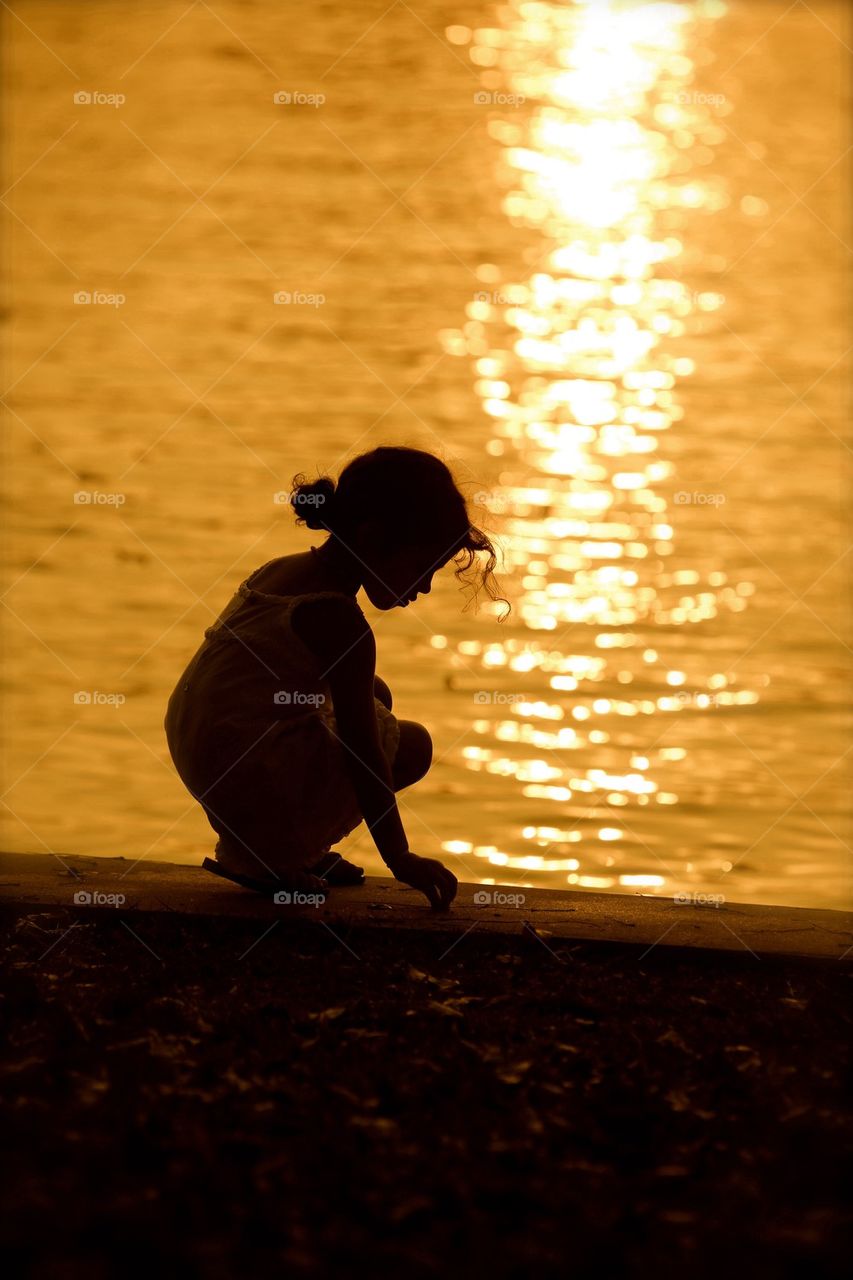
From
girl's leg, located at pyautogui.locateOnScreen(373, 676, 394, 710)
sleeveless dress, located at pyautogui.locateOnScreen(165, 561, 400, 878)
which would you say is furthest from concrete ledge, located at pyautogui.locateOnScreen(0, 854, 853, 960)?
girl's leg, located at pyautogui.locateOnScreen(373, 676, 394, 710)

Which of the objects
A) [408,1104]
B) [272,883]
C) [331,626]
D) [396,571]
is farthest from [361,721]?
[408,1104]

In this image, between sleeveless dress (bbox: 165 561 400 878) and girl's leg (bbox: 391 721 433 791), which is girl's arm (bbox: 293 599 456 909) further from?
girl's leg (bbox: 391 721 433 791)

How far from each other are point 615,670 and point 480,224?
641 centimetres

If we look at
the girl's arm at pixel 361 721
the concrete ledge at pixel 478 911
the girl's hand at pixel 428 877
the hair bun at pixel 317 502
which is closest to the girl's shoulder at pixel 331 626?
the girl's arm at pixel 361 721

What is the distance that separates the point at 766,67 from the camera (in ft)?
53.4

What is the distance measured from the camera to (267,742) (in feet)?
10.3

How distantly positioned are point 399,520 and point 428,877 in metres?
0.66

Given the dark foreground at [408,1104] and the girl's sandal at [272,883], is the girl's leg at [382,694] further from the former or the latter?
the dark foreground at [408,1104]

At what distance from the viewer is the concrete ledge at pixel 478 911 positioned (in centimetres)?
302

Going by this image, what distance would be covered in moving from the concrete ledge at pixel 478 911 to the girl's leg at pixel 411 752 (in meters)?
0.23

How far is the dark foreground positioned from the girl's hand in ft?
0.34

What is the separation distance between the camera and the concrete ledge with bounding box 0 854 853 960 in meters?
3.02

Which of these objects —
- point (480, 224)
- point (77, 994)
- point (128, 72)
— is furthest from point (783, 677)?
point (128, 72)

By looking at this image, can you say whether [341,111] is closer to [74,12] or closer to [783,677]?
[74,12]
